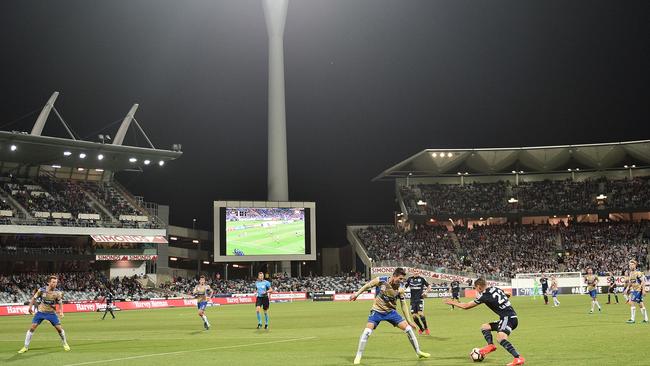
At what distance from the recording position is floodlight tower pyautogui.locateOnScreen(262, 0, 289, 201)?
91000 millimetres

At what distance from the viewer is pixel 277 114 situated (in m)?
92.1

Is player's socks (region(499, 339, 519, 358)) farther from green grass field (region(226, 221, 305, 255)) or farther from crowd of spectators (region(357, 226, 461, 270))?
crowd of spectators (region(357, 226, 461, 270))

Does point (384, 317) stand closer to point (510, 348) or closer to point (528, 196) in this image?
point (510, 348)

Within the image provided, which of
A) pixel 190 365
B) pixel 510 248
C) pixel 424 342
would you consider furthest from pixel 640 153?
pixel 190 365

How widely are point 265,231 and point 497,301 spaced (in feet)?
221

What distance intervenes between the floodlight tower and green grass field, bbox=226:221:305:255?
9209mm

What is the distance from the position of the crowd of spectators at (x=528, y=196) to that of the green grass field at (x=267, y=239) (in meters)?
19.3

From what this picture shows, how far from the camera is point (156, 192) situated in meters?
104

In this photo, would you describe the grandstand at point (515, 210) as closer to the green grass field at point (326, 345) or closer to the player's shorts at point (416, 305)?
the green grass field at point (326, 345)

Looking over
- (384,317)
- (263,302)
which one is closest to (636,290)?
(384,317)

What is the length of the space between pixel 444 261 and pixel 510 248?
942cm

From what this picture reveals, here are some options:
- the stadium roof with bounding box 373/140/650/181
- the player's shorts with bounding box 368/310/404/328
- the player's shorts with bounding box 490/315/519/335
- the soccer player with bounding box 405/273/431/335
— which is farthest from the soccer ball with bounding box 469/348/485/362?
the stadium roof with bounding box 373/140/650/181

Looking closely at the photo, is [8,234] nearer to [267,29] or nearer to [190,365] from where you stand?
[267,29]

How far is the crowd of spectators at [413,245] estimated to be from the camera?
83562mm
